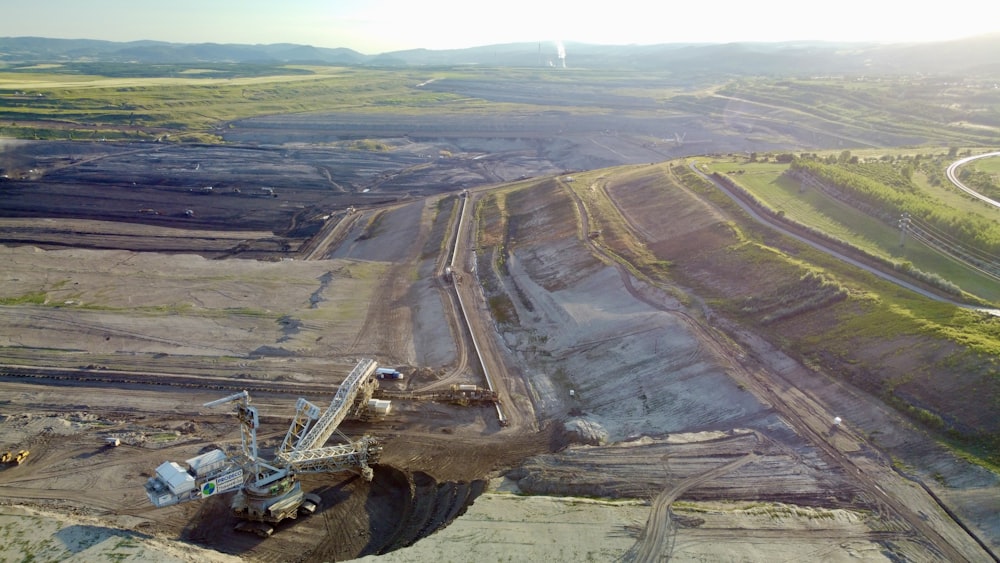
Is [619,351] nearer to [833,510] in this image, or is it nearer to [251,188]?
[833,510]

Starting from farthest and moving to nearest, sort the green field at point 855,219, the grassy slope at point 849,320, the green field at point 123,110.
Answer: the green field at point 123,110
the green field at point 855,219
the grassy slope at point 849,320

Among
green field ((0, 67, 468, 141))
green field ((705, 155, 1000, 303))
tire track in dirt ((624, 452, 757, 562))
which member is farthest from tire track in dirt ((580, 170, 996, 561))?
green field ((0, 67, 468, 141))

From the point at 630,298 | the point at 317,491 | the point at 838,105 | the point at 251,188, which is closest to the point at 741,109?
the point at 838,105

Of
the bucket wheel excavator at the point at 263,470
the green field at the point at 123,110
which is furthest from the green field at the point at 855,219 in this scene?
the green field at the point at 123,110

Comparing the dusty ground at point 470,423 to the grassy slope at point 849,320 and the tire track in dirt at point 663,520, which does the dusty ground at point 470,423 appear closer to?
the tire track in dirt at point 663,520

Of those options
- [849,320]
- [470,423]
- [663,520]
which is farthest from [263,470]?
[849,320]

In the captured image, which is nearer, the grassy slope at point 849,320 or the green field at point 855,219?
the grassy slope at point 849,320

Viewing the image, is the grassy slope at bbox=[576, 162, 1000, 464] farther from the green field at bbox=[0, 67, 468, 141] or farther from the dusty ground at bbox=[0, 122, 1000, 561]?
the green field at bbox=[0, 67, 468, 141]
